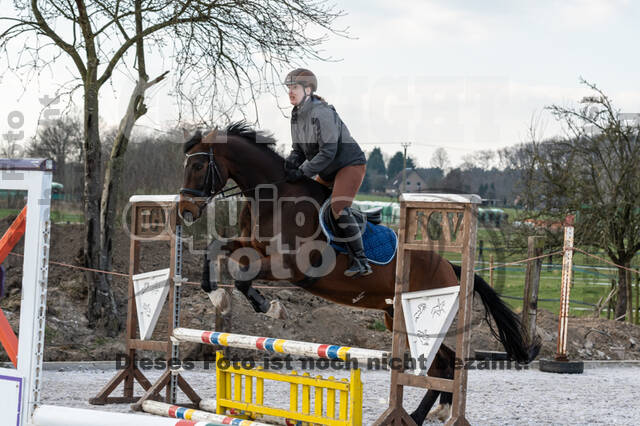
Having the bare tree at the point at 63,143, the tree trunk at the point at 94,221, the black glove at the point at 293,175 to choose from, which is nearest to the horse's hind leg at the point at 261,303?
the black glove at the point at 293,175

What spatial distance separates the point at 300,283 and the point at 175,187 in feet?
25.0

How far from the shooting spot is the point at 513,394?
21.6 ft

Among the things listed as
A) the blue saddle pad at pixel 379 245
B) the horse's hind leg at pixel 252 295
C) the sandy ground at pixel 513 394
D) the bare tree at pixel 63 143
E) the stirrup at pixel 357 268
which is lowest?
the sandy ground at pixel 513 394

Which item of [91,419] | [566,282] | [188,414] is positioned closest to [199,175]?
[188,414]

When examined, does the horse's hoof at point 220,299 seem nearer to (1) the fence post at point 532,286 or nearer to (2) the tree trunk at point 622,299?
(1) the fence post at point 532,286

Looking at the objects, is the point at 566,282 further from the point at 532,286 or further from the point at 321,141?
the point at 321,141

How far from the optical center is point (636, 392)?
6.87 meters

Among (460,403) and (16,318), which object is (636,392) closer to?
(460,403)

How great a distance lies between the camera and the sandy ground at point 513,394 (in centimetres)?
546

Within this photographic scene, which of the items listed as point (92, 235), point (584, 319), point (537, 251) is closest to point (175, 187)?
point (92, 235)

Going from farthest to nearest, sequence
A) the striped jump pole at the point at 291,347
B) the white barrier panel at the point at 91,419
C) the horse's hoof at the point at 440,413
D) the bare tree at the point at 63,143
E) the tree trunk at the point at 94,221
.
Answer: the bare tree at the point at 63,143 < the tree trunk at the point at 94,221 < the horse's hoof at the point at 440,413 < the striped jump pole at the point at 291,347 < the white barrier panel at the point at 91,419

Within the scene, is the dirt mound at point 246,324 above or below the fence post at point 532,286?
below

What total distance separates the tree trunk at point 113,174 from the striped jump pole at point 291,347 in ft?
13.0

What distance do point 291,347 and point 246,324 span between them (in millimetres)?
4928
